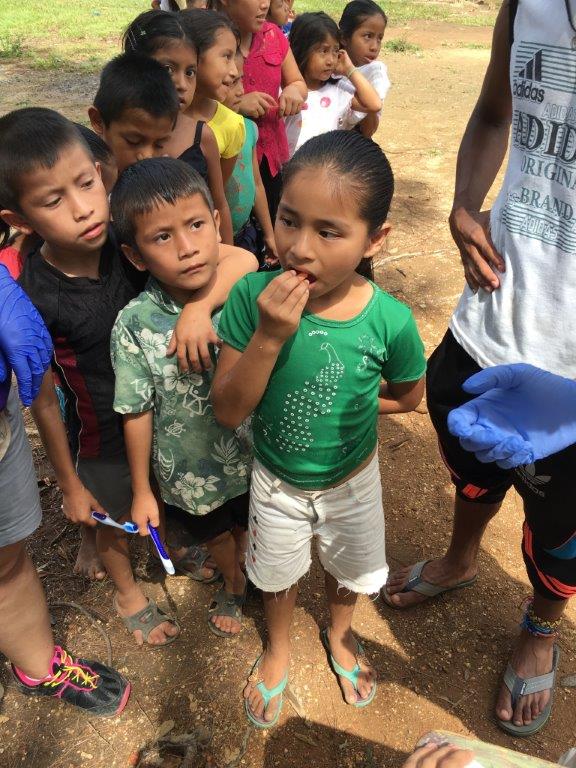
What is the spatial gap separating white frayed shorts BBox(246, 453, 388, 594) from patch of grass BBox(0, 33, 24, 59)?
13641 mm

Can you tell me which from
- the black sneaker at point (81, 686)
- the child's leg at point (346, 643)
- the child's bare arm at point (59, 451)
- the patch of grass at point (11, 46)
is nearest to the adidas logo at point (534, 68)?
the child's bare arm at point (59, 451)

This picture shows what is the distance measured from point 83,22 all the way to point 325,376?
1722 centimetres

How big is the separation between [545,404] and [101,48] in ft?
47.6

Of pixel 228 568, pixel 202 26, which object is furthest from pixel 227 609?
pixel 202 26

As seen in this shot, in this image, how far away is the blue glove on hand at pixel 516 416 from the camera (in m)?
1.15

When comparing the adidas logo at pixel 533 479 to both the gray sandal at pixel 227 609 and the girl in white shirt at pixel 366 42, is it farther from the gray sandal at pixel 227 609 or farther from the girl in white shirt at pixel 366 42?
the girl in white shirt at pixel 366 42

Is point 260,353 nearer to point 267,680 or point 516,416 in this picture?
point 516,416

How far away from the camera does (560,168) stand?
52.5 inches

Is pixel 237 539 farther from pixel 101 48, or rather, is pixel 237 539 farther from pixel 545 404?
pixel 101 48

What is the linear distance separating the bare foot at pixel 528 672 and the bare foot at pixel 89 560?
160cm

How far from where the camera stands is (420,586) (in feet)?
7.45

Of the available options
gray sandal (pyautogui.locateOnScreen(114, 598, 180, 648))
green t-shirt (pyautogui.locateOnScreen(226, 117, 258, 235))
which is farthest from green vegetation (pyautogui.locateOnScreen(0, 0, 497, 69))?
gray sandal (pyautogui.locateOnScreen(114, 598, 180, 648))

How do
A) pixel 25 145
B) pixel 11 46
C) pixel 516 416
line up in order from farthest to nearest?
pixel 11 46, pixel 25 145, pixel 516 416

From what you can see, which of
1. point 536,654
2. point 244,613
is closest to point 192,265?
point 244,613
